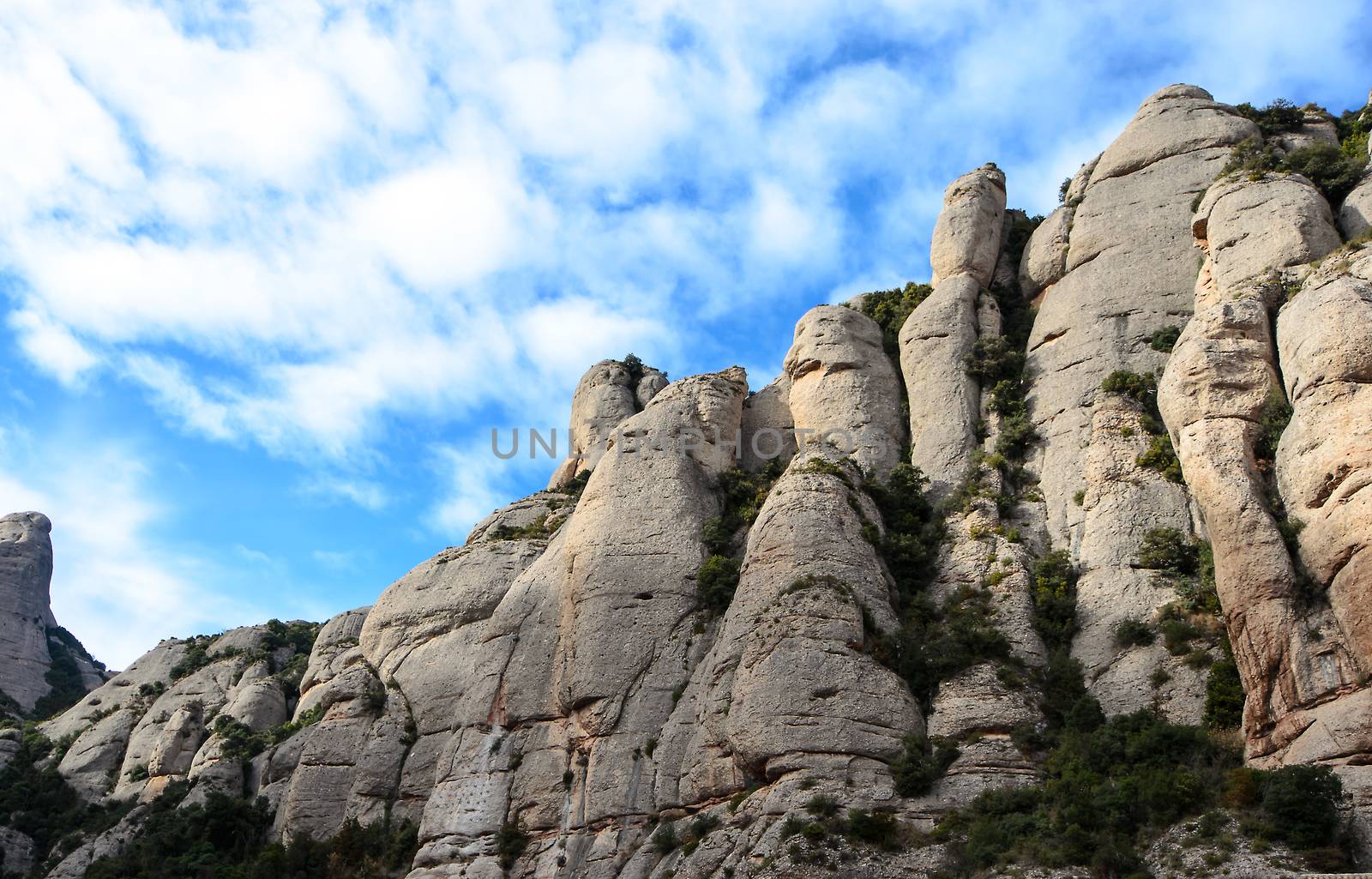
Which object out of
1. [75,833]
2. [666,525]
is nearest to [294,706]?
[75,833]

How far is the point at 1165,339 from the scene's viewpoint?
41312 millimetres

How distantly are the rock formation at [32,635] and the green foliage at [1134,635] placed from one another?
6758 cm

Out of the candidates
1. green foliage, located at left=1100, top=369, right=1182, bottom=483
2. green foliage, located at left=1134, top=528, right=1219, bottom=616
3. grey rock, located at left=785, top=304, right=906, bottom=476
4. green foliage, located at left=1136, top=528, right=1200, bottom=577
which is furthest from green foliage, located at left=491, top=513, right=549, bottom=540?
green foliage, located at left=1134, top=528, right=1219, bottom=616

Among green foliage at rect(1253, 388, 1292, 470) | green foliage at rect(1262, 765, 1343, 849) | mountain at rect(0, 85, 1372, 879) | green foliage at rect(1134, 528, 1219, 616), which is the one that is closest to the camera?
green foliage at rect(1262, 765, 1343, 849)

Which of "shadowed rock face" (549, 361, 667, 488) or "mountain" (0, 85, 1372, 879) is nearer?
"mountain" (0, 85, 1372, 879)

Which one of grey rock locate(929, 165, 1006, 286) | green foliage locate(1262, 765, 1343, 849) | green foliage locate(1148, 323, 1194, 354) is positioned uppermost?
grey rock locate(929, 165, 1006, 286)

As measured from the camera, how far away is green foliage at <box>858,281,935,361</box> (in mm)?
49406

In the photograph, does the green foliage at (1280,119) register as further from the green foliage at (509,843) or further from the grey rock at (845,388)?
the green foliage at (509,843)

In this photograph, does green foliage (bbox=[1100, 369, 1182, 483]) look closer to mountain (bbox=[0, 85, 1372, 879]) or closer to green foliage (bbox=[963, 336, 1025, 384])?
mountain (bbox=[0, 85, 1372, 879])

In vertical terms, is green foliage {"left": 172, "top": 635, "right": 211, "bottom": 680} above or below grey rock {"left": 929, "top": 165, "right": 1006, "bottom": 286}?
below

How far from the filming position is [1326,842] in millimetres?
24719

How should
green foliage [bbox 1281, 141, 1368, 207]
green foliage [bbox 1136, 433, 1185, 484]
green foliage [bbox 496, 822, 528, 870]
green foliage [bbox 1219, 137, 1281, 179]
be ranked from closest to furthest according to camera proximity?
green foliage [bbox 496, 822, 528, 870], green foliage [bbox 1136, 433, 1185, 484], green foliage [bbox 1281, 141, 1368, 207], green foliage [bbox 1219, 137, 1281, 179]

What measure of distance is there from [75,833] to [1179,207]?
4709cm

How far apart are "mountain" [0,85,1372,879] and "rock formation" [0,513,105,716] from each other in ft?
94.0
